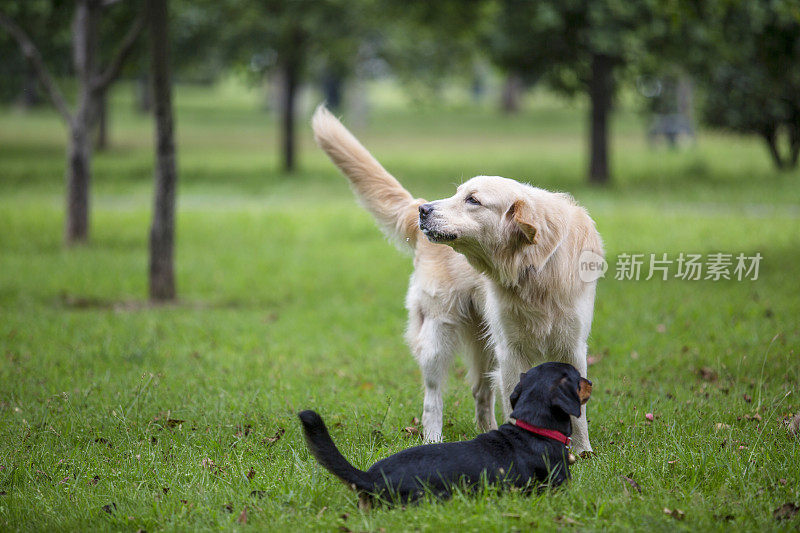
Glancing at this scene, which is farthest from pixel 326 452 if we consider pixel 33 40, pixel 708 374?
pixel 33 40

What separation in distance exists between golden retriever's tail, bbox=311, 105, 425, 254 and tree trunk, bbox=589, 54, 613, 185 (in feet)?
52.2

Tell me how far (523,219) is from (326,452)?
5.11 ft

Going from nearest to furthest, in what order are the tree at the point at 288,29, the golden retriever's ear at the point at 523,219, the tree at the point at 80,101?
the golden retriever's ear at the point at 523,219
the tree at the point at 80,101
the tree at the point at 288,29

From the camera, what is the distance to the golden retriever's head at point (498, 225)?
4.21 m

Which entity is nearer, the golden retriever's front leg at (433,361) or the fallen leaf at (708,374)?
the golden retriever's front leg at (433,361)

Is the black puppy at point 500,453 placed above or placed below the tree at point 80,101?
below

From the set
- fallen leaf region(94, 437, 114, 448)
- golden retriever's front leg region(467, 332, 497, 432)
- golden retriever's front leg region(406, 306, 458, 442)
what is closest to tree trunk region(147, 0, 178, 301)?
fallen leaf region(94, 437, 114, 448)

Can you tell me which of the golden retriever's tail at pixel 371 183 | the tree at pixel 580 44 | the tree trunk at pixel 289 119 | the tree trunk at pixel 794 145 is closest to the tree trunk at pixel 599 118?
the tree at pixel 580 44

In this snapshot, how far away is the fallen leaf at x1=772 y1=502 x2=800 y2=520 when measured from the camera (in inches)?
136

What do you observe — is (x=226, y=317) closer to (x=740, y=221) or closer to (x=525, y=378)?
(x=525, y=378)

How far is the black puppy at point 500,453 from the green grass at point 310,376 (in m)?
0.12

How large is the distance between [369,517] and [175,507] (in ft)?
3.19

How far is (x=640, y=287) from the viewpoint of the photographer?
9570 mm

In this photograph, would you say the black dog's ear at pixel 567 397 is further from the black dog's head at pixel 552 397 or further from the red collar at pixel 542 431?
the red collar at pixel 542 431
